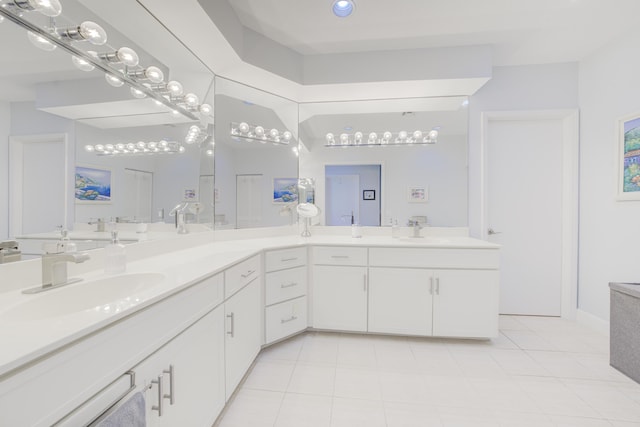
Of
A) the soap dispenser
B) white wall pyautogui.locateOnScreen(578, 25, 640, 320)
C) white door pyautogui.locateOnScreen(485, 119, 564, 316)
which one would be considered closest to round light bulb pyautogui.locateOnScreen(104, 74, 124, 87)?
the soap dispenser

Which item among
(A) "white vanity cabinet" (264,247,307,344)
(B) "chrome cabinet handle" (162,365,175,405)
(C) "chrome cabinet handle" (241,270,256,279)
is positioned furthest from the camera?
(A) "white vanity cabinet" (264,247,307,344)

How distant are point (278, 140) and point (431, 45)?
1565 mm

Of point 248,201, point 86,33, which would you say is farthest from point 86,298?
point 248,201

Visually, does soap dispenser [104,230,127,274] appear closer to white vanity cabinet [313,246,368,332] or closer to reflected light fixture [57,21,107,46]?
reflected light fixture [57,21,107,46]

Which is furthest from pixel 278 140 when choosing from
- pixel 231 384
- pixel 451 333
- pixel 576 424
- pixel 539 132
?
pixel 576 424

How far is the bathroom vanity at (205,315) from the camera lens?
0.64 metres

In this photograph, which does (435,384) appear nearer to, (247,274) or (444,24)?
(247,274)

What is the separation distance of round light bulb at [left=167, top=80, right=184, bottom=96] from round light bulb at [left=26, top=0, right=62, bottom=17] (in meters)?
0.62

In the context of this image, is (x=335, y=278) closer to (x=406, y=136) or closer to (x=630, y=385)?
(x=406, y=136)

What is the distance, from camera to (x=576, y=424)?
1.43 m

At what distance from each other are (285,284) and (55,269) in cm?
140

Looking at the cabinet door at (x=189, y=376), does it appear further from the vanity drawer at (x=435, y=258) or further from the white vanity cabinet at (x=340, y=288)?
the vanity drawer at (x=435, y=258)

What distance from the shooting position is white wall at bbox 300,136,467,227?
2.70 metres

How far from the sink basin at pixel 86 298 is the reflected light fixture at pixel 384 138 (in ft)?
6.87
